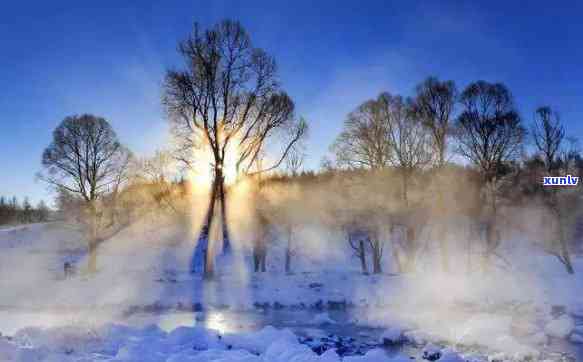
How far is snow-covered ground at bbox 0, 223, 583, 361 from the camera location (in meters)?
11.3

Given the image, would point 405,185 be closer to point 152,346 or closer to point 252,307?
point 252,307

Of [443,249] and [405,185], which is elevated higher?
[405,185]

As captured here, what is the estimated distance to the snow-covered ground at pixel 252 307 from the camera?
37.0 ft

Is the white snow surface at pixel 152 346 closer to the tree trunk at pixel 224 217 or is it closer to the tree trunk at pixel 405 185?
the tree trunk at pixel 224 217

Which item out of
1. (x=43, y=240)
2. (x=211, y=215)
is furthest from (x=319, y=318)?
(x=43, y=240)

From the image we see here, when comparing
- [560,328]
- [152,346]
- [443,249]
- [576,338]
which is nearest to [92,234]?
[152,346]

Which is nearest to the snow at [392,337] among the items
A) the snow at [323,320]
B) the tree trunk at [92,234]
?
the snow at [323,320]

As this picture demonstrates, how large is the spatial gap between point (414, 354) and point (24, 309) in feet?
59.1

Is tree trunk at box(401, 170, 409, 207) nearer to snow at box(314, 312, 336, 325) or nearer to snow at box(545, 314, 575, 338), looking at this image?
snow at box(314, 312, 336, 325)

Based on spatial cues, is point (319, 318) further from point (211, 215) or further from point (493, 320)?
point (211, 215)

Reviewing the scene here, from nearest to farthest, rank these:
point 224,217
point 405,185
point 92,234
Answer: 1. point 224,217
2. point 405,185
3. point 92,234

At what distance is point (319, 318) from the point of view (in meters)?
19.2

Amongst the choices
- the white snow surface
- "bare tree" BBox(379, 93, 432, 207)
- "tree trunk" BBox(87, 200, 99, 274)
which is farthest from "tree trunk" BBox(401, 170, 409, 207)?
"tree trunk" BBox(87, 200, 99, 274)

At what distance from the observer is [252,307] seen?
23.0 meters
